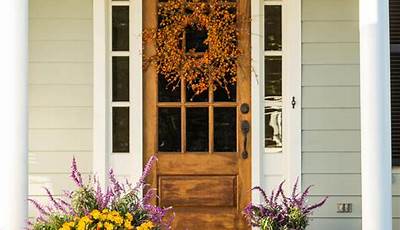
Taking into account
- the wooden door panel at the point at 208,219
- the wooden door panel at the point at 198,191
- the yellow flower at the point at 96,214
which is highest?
the yellow flower at the point at 96,214

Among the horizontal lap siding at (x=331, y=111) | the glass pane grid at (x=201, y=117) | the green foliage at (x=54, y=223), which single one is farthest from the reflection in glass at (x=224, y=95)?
the green foliage at (x=54, y=223)

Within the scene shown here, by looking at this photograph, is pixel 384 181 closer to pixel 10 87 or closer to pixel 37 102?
pixel 10 87

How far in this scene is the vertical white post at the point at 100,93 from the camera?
16.3ft

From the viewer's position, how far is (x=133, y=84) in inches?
198

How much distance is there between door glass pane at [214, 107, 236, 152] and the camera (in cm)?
507

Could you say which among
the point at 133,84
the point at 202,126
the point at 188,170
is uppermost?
the point at 133,84

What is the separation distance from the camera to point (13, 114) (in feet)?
11.9

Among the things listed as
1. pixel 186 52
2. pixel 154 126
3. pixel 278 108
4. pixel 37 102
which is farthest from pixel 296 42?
pixel 37 102

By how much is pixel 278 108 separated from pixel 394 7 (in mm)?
1209

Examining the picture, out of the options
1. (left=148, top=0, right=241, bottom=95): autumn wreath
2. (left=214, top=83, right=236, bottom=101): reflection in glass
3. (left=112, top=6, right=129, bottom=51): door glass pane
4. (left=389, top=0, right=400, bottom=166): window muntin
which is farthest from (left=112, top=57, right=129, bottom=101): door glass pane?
(left=389, top=0, right=400, bottom=166): window muntin

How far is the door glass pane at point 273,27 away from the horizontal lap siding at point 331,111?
0.19 metres

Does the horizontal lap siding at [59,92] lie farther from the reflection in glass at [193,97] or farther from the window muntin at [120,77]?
the reflection in glass at [193,97]

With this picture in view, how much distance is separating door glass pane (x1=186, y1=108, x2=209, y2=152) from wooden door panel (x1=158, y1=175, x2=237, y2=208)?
0.75 ft

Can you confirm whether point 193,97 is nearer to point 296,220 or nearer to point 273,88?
point 273,88
